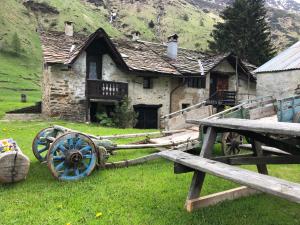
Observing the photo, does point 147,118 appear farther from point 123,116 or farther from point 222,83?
point 222,83

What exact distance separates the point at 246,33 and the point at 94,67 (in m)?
25.0

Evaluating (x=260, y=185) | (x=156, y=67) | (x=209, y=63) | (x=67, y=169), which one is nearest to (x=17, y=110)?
(x=156, y=67)

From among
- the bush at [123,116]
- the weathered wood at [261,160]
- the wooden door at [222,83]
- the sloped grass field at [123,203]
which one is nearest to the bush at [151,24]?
the wooden door at [222,83]

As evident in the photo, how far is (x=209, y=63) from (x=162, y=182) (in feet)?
71.4

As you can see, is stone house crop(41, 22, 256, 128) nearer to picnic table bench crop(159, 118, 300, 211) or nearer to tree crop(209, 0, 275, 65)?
tree crop(209, 0, 275, 65)

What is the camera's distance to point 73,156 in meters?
5.95

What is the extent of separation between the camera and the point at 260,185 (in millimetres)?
3430

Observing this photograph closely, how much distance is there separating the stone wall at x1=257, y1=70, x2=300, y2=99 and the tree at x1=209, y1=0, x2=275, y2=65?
56.8 ft

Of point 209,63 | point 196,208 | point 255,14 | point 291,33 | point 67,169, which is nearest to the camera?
Result: point 196,208

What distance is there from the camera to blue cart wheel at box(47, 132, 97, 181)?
5.91 m

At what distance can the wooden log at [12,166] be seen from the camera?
17.7 ft

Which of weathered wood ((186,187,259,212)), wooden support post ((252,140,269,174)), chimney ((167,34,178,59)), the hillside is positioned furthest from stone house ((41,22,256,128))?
the hillside

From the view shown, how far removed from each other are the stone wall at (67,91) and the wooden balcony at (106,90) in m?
0.68

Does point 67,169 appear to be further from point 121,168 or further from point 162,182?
point 162,182
